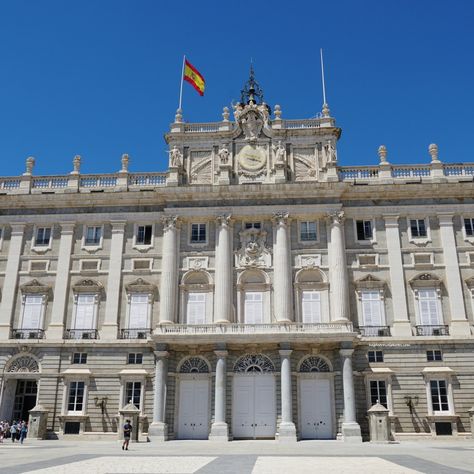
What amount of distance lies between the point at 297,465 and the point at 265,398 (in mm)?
17661

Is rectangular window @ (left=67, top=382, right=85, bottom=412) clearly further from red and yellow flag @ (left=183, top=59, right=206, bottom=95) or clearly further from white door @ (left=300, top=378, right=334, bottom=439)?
red and yellow flag @ (left=183, top=59, right=206, bottom=95)

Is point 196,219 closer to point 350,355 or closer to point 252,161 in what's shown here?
point 252,161

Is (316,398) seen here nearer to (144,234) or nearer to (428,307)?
(428,307)

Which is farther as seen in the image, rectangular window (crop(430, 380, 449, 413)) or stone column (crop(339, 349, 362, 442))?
rectangular window (crop(430, 380, 449, 413))

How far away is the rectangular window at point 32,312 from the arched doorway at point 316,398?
59.6 feet

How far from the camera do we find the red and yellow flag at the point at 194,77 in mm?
41062

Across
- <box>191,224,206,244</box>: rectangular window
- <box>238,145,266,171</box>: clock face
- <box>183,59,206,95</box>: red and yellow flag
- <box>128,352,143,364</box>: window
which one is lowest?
<box>128,352,143,364</box>: window

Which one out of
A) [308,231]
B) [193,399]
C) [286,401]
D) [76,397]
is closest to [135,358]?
[76,397]

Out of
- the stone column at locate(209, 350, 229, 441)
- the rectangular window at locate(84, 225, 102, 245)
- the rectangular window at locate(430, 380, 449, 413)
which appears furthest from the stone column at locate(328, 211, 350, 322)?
the rectangular window at locate(84, 225, 102, 245)

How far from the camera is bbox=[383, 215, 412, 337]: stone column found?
115 feet

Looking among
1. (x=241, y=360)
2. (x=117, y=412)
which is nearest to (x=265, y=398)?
(x=241, y=360)

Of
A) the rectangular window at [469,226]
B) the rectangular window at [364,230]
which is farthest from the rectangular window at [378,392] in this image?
the rectangular window at [469,226]

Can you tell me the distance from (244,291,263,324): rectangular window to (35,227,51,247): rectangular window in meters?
15.1

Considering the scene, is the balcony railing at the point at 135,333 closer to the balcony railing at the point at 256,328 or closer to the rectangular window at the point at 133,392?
the balcony railing at the point at 256,328
